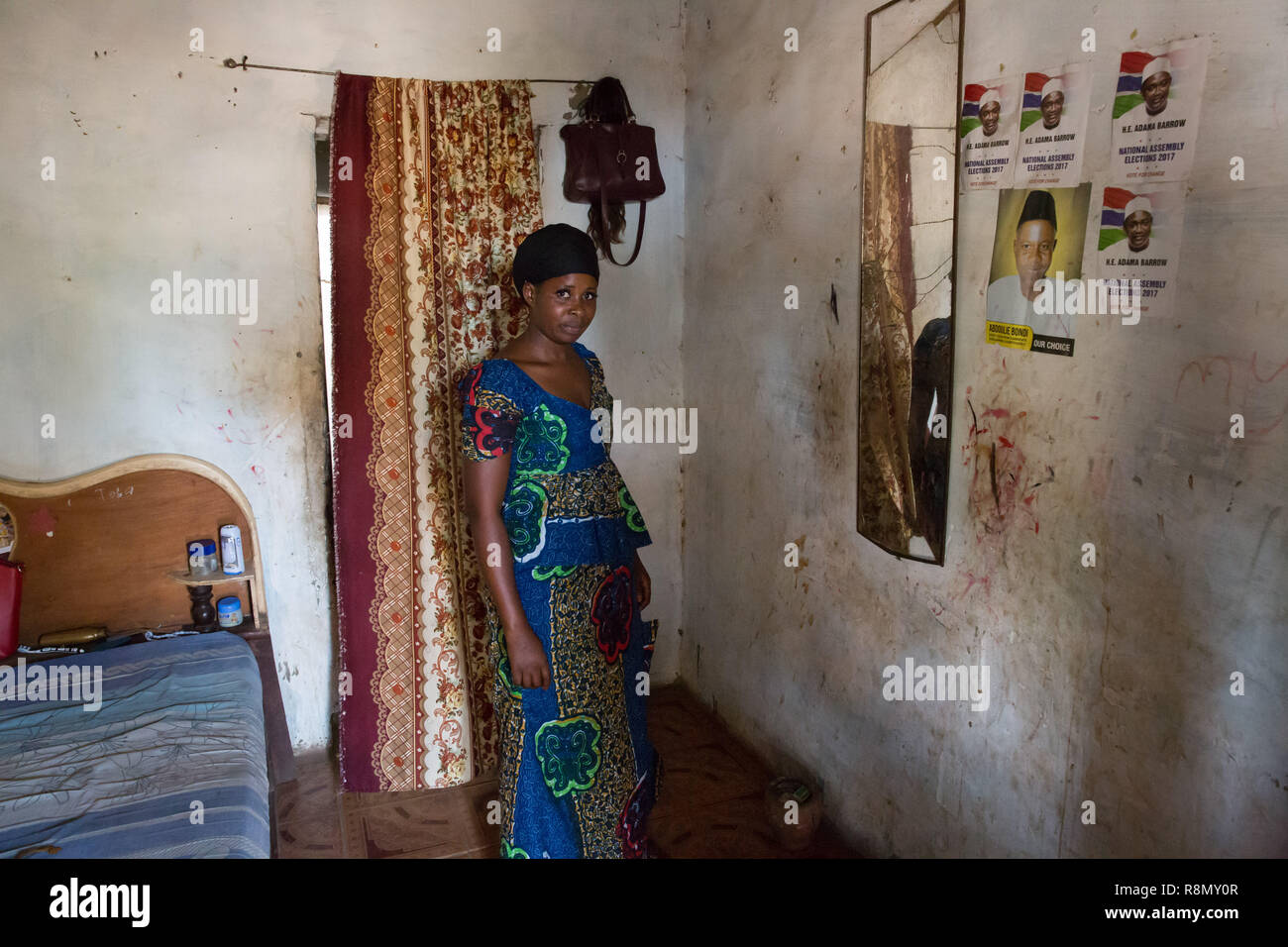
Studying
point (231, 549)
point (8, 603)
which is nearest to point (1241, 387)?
point (231, 549)

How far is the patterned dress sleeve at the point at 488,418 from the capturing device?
1.94 m

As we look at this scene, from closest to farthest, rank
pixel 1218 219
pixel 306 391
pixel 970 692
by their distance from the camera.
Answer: pixel 1218 219
pixel 970 692
pixel 306 391

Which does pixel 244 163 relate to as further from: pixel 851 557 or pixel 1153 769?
pixel 1153 769

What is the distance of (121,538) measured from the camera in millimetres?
2615

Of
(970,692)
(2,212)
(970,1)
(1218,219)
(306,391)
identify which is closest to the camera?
(1218,219)

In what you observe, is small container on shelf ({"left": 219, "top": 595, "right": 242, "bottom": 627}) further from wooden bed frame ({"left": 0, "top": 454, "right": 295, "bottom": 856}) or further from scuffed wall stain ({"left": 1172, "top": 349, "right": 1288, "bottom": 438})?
scuffed wall stain ({"left": 1172, "top": 349, "right": 1288, "bottom": 438})

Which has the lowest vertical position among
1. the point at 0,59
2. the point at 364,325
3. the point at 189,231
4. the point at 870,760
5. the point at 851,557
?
the point at 870,760

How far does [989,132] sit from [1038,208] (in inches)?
9.0

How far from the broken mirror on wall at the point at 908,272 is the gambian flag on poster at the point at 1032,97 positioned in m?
0.20

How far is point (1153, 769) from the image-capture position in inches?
58.9

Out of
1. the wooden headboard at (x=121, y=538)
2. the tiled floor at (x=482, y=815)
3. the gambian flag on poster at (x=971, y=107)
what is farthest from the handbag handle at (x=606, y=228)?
the tiled floor at (x=482, y=815)

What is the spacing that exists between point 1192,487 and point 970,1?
3.64 ft

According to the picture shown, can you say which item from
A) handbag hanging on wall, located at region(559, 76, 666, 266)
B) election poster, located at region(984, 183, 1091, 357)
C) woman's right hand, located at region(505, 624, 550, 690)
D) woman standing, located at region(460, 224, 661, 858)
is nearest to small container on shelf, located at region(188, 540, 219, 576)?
woman standing, located at region(460, 224, 661, 858)

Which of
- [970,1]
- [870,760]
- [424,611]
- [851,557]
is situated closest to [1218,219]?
[970,1]
